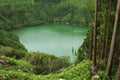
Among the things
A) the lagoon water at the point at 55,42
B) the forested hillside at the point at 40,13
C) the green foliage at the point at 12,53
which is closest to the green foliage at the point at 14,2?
the forested hillside at the point at 40,13

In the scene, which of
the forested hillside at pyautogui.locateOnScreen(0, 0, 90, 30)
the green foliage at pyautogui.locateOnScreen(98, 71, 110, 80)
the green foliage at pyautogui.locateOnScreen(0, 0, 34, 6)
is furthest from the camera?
the forested hillside at pyautogui.locateOnScreen(0, 0, 90, 30)

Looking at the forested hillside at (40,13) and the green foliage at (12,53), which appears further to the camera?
the forested hillside at (40,13)

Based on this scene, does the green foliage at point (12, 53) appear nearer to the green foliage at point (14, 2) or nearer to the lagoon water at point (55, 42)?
the lagoon water at point (55, 42)

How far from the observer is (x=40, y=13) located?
102 meters

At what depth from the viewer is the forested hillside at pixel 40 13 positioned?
91.6 metres

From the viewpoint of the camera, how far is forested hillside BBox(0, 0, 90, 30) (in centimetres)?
9163

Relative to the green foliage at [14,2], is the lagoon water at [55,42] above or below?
below

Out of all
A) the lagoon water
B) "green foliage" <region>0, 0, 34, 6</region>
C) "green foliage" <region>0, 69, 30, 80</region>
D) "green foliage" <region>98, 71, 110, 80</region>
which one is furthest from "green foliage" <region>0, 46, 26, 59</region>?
"green foliage" <region>0, 0, 34, 6</region>

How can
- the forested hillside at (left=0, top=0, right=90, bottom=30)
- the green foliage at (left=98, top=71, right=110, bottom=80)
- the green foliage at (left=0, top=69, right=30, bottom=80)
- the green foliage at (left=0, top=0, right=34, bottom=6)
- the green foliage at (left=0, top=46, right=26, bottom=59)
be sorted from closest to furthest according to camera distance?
the green foliage at (left=98, top=71, right=110, bottom=80), the green foliage at (left=0, top=69, right=30, bottom=80), the green foliage at (left=0, top=46, right=26, bottom=59), the green foliage at (left=0, top=0, right=34, bottom=6), the forested hillside at (left=0, top=0, right=90, bottom=30)

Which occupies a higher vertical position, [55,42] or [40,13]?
[55,42]

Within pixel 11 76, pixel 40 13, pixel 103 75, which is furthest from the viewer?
pixel 40 13

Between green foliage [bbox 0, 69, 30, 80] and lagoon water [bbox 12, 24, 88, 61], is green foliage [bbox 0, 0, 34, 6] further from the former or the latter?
green foliage [bbox 0, 69, 30, 80]

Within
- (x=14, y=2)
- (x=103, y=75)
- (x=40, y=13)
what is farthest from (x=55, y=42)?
(x=103, y=75)

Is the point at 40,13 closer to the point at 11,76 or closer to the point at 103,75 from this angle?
the point at 11,76
